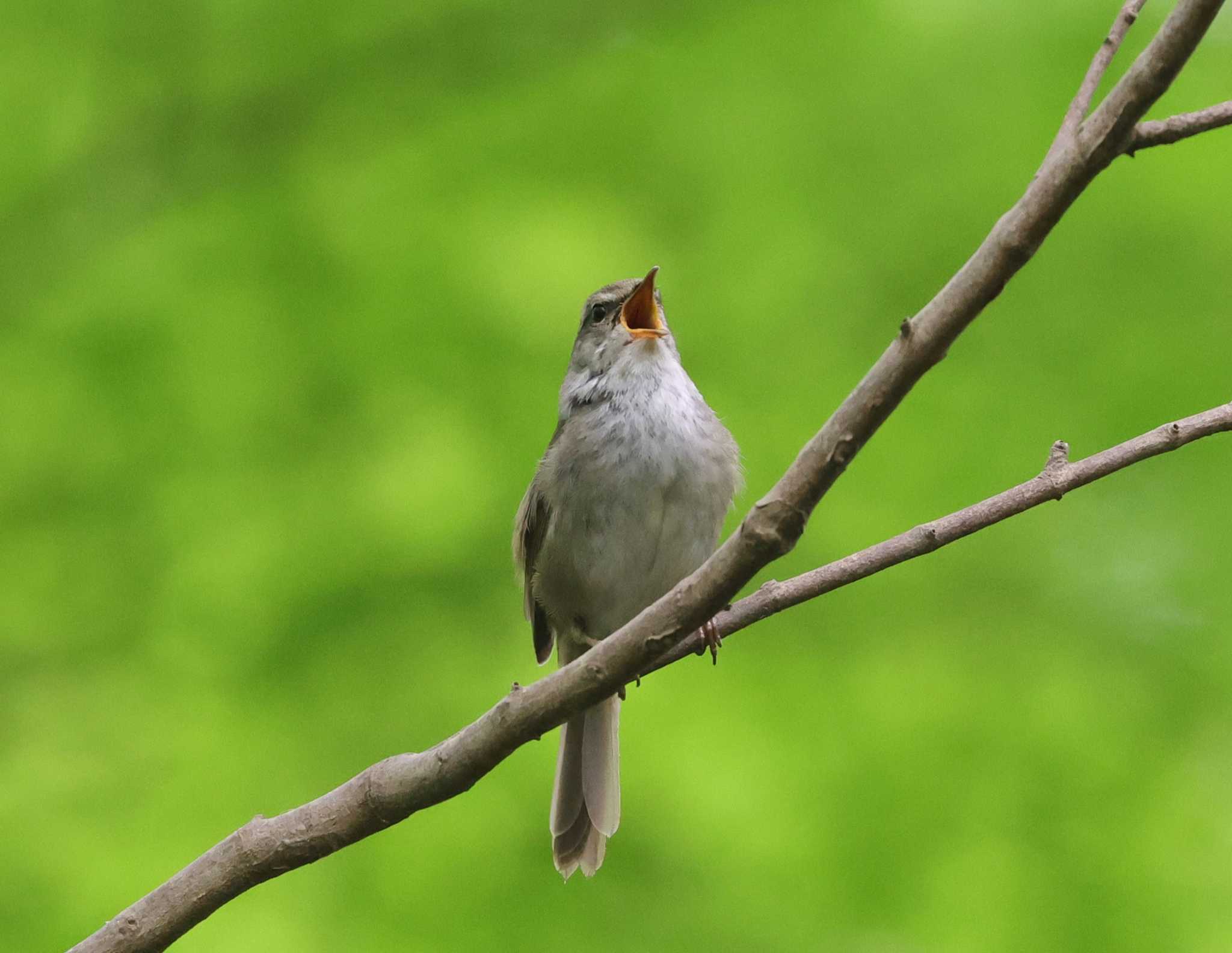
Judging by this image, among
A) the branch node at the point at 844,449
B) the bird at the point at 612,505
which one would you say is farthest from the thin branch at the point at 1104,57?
the bird at the point at 612,505

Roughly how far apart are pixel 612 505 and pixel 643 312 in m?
0.75

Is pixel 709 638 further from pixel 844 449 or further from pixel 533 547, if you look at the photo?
pixel 844 449

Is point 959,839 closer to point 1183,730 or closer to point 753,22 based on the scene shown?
point 1183,730

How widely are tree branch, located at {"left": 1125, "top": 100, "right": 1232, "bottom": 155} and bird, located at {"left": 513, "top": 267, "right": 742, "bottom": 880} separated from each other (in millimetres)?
2512

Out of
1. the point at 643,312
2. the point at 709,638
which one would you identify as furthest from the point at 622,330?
the point at 709,638

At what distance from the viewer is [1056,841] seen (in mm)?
4879

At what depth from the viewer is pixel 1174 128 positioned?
2131mm

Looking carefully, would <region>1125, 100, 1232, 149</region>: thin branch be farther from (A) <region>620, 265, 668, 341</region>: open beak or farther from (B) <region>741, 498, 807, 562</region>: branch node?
(A) <region>620, 265, 668, 341</region>: open beak

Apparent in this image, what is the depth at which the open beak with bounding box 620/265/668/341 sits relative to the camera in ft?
15.9

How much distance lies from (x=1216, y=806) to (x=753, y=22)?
3.51m

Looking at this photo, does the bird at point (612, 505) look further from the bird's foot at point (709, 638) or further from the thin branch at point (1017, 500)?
the thin branch at point (1017, 500)

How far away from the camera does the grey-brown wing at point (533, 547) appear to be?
4840 mm

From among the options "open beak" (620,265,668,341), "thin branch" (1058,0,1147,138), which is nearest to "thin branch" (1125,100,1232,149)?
"thin branch" (1058,0,1147,138)

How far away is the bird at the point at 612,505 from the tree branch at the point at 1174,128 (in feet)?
8.24
